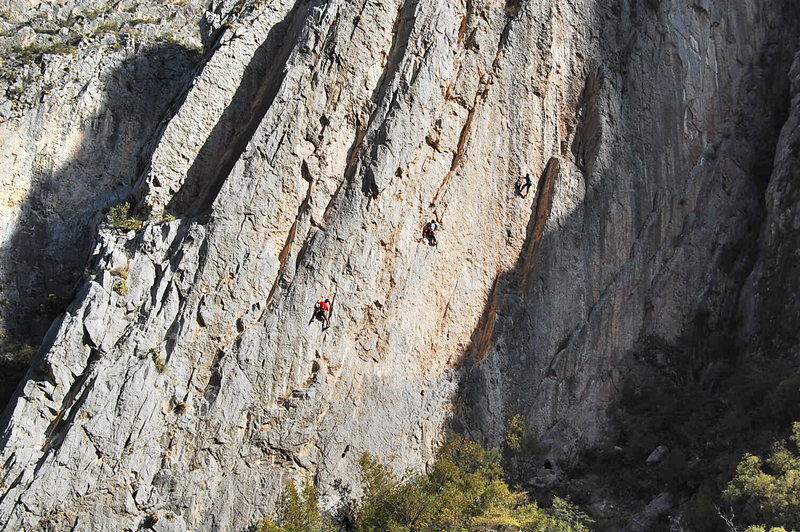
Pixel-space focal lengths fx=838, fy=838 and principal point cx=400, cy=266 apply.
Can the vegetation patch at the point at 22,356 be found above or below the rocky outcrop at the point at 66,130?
below

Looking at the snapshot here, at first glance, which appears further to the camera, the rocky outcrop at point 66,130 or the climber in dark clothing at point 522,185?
the rocky outcrop at point 66,130

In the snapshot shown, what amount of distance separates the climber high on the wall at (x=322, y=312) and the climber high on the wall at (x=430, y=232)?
340 cm

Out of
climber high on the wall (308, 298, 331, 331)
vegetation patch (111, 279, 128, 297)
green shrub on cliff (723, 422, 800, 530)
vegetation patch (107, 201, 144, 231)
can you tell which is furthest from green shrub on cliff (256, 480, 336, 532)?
green shrub on cliff (723, 422, 800, 530)

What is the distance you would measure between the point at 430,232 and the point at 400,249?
100cm

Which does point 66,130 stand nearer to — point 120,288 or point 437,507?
point 120,288

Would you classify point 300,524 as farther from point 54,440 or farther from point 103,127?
point 103,127

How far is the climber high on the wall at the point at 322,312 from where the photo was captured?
21.6m

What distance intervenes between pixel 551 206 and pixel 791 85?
8851mm

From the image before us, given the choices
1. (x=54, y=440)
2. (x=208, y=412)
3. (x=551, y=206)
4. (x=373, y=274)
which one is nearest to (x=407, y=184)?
(x=373, y=274)

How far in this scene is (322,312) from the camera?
2167cm

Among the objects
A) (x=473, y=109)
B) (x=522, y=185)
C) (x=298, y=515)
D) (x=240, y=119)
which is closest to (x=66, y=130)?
(x=240, y=119)

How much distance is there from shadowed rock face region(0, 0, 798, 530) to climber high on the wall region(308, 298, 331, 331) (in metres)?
0.32

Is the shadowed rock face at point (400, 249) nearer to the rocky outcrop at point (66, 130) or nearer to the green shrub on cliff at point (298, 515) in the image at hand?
the green shrub on cliff at point (298, 515)

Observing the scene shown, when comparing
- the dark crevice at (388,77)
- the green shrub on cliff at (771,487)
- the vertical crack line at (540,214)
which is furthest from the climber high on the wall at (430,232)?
the green shrub on cliff at (771,487)
